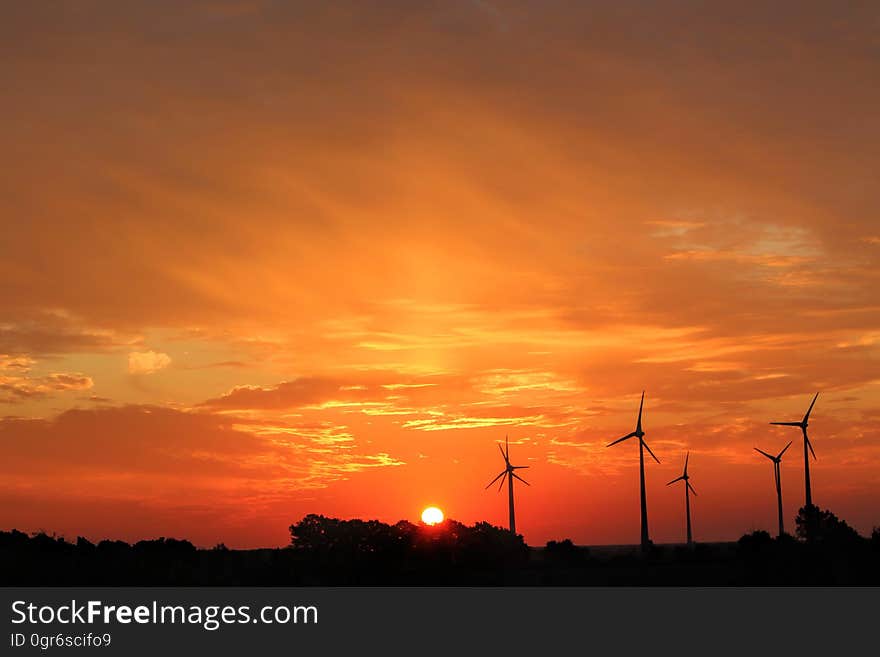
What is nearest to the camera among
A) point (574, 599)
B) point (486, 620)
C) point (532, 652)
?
point (532, 652)

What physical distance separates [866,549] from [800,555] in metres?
7.42

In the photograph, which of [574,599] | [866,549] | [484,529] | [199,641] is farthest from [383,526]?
[199,641]

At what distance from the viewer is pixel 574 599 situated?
10894 cm

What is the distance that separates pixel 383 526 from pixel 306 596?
42.7m

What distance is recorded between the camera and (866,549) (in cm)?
12619

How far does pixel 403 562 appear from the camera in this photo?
14650 cm

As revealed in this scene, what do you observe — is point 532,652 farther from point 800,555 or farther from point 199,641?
point 800,555

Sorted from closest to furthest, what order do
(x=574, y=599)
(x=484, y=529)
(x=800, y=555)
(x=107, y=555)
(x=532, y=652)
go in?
(x=532, y=652)
(x=574, y=599)
(x=800, y=555)
(x=107, y=555)
(x=484, y=529)

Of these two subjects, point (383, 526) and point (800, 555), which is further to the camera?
point (383, 526)

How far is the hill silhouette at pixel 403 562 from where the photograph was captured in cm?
12338

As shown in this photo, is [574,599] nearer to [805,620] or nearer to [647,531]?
[805,620]

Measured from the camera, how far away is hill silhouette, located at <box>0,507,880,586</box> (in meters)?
123

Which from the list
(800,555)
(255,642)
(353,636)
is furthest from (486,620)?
(800,555)

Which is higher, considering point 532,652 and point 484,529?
point 484,529
